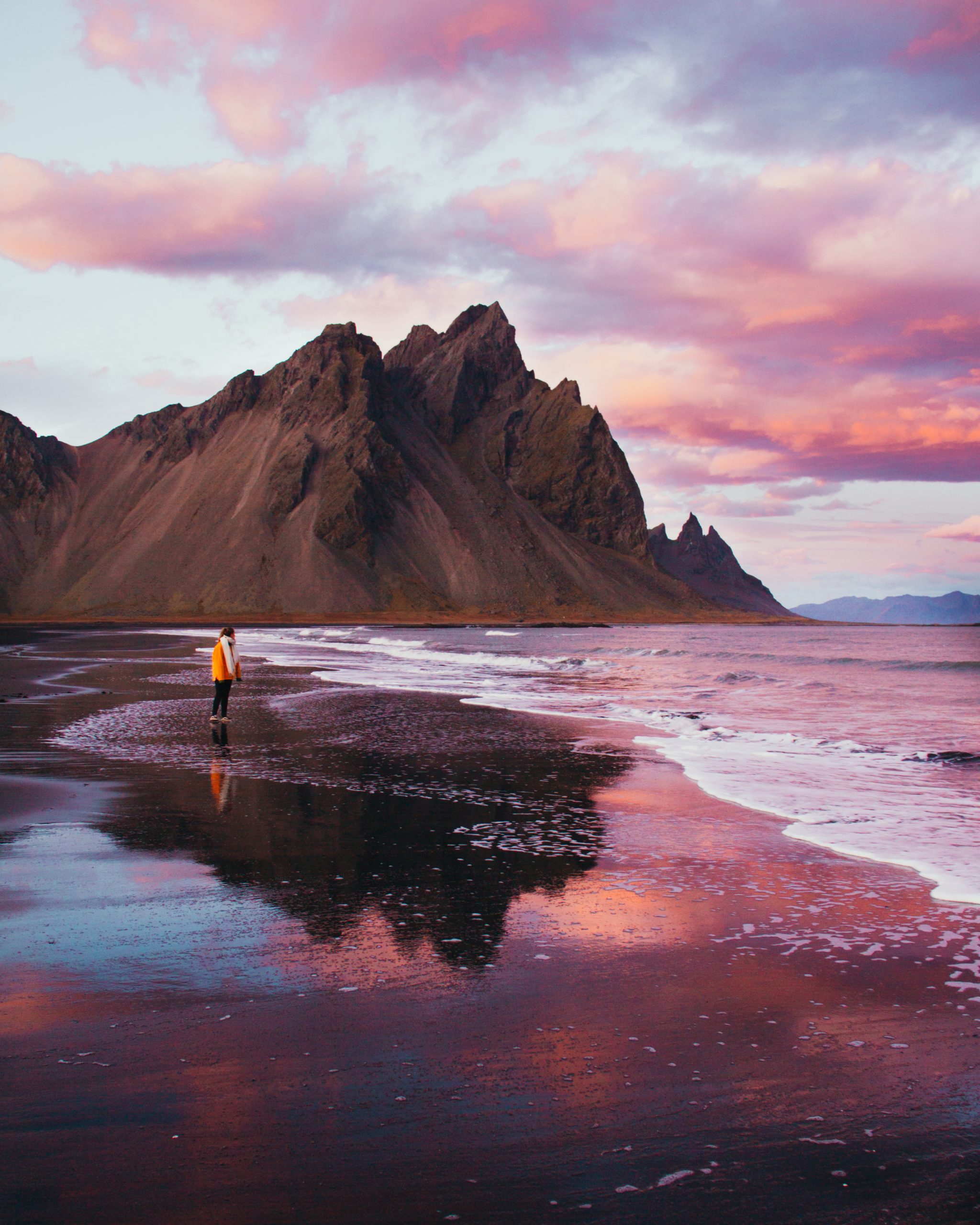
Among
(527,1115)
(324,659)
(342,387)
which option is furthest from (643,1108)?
(342,387)

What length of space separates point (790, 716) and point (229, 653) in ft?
40.9

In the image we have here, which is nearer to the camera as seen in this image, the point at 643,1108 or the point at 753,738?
the point at 643,1108

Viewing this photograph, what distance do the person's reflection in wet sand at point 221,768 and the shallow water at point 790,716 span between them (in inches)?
73.6

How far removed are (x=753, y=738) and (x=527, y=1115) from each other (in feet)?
46.1

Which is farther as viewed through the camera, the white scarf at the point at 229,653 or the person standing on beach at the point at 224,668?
the white scarf at the point at 229,653

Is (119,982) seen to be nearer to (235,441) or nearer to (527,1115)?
(527,1115)

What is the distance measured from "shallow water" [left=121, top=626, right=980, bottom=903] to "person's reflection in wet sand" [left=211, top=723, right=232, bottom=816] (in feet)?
6.13

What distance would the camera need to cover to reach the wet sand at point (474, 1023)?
3.30 meters

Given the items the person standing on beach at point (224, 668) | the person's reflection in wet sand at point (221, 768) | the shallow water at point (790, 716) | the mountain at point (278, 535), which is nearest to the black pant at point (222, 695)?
the person standing on beach at point (224, 668)

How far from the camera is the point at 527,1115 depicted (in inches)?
146

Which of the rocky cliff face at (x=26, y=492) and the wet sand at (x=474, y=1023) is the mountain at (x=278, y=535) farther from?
the wet sand at (x=474, y=1023)

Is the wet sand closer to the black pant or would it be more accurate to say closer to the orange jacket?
the black pant

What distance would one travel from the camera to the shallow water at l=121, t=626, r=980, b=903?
9695 millimetres

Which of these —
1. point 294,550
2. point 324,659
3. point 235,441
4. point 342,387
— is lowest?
point 324,659
